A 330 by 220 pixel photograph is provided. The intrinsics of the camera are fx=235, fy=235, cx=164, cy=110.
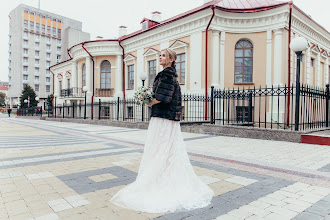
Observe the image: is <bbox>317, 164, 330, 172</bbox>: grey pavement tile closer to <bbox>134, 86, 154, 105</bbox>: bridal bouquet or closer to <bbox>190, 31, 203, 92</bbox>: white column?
<bbox>134, 86, 154, 105</bbox>: bridal bouquet

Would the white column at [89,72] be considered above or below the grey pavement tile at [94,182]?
above

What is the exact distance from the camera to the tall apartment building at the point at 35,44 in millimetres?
65938

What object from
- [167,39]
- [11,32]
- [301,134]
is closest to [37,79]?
[11,32]

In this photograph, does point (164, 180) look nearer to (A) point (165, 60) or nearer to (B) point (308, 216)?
(A) point (165, 60)

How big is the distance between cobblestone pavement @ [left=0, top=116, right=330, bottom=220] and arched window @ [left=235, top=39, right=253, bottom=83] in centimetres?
925

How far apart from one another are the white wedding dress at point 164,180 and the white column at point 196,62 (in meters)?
12.4

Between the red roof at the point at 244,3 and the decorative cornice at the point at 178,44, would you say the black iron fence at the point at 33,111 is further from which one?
the red roof at the point at 244,3

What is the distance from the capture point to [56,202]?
3.09 metres

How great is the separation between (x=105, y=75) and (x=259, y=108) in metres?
17.6

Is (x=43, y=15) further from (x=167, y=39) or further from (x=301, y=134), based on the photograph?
(x=301, y=134)

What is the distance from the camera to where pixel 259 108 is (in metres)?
9.08

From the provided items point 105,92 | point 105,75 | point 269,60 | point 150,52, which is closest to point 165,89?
point 269,60

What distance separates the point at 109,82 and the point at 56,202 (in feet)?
69.0

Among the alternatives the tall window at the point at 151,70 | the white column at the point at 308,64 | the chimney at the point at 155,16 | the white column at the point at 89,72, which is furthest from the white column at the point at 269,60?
the white column at the point at 89,72
